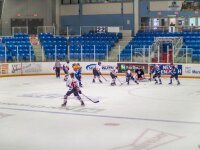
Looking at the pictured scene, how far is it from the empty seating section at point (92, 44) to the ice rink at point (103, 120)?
10.7 metres

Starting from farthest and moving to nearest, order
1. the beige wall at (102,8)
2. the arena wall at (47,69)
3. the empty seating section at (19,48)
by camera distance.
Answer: the beige wall at (102,8) < the empty seating section at (19,48) < the arena wall at (47,69)

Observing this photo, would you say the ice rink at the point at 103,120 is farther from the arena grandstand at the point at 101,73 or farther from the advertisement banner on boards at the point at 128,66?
the advertisement banner on boards at the point at 128,66

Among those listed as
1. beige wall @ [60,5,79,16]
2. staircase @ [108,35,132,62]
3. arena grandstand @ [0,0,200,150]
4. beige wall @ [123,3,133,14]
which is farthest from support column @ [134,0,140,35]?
beige wall @ [60,5,79,16]

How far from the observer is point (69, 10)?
39.2 m

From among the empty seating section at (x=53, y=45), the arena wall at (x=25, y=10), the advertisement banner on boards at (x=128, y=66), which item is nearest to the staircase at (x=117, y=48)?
the advertisement banner on boards at (x=128, y=66)

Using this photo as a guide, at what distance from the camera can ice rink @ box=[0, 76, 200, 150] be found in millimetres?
9859

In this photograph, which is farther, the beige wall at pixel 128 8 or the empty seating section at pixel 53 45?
the beige wall at pixel 128 8

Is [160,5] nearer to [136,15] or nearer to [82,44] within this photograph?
[136,15]

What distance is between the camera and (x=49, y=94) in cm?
1927

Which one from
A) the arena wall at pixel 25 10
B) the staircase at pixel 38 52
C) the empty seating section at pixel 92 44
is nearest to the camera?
the empty seating section at pixel 92 44

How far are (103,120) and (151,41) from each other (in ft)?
67.8

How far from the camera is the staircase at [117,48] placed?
102 feet

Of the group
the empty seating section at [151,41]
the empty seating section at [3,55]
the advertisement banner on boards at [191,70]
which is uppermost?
the empty seating section at [151,41]

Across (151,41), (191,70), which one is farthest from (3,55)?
(191,70)
